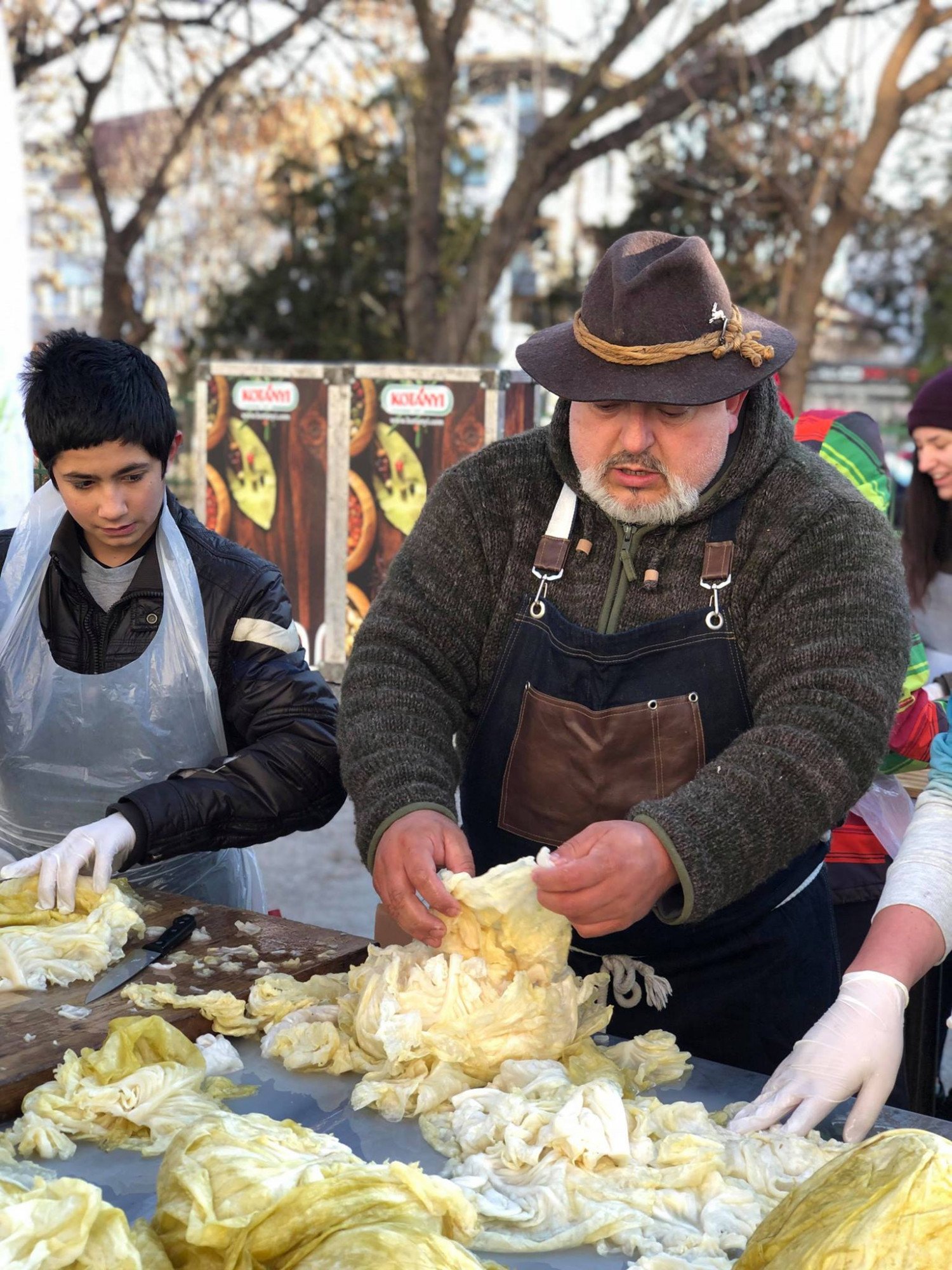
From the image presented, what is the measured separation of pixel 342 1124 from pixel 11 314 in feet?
12.0

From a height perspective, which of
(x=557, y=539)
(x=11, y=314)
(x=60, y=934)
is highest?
(x=11, y=314)

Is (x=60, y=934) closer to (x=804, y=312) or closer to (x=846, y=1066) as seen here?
(x=846, y=1066)

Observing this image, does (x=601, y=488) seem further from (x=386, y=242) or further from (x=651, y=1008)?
(x=386, y=242)

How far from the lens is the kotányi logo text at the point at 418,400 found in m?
6.85

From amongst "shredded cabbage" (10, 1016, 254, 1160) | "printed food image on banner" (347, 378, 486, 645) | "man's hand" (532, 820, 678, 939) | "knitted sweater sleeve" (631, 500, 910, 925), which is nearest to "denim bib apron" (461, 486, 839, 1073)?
"knitted sweater sleeve" (631, 500, 910, 925)

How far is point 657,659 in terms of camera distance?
2.44 metres

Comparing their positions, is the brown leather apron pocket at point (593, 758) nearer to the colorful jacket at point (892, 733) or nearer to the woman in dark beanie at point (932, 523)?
the colorful jacket at point (892, 733)

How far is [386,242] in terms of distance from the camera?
48.3ft

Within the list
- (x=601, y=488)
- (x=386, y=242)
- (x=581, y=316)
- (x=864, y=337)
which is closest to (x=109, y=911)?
(x=601, y=488)

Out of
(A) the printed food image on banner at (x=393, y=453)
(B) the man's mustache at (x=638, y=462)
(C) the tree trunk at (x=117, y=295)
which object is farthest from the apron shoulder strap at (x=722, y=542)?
(C) the tree trunk at (x=117, y=295)

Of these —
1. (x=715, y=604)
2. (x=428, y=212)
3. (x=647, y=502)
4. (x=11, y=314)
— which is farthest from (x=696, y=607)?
(x=428, y=212)

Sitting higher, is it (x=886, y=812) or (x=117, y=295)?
(x=117, y=295)

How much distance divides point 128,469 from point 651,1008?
1583 mm

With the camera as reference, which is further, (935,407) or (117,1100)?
(935,407)
